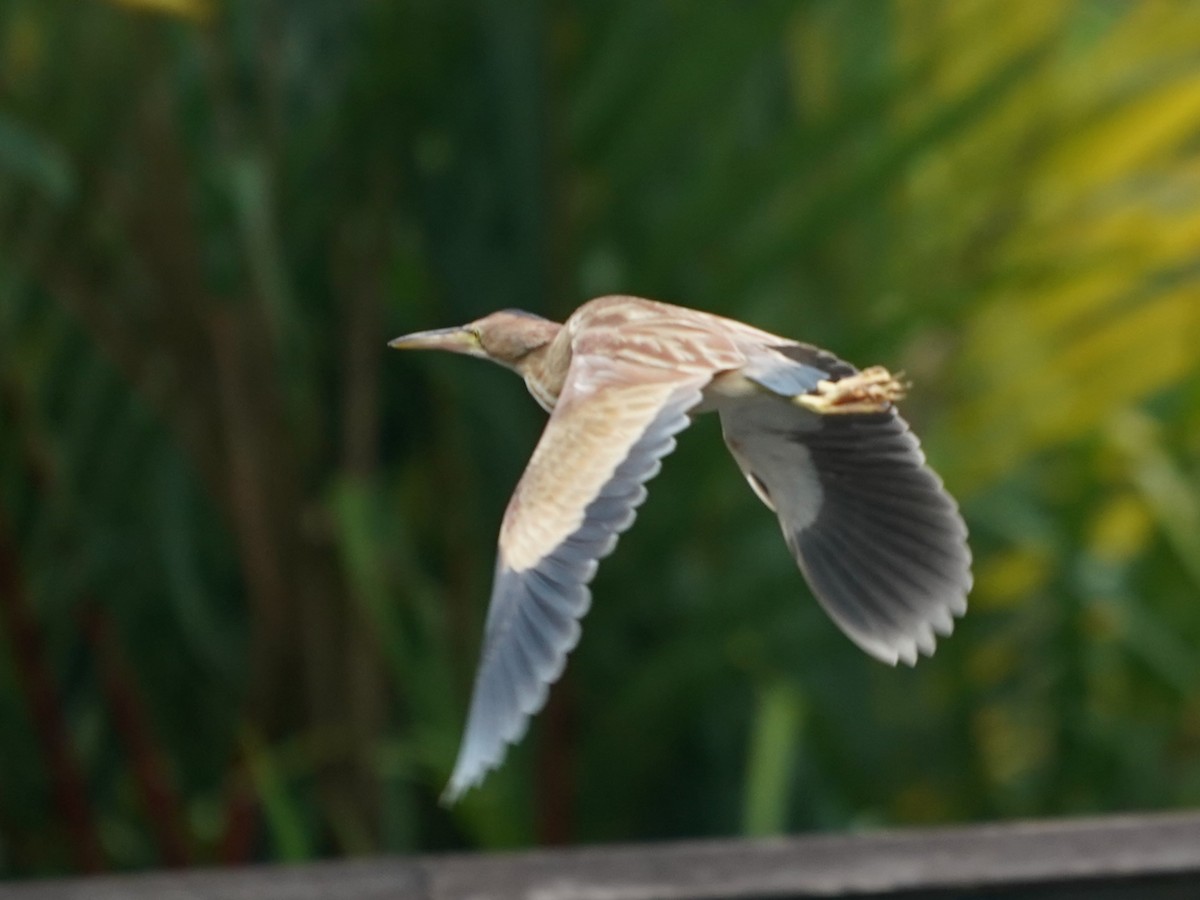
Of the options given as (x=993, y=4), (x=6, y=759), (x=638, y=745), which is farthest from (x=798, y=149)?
(x=6, y=759)

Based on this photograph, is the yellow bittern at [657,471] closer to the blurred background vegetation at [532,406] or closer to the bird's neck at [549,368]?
the bird's neck at [549,368]

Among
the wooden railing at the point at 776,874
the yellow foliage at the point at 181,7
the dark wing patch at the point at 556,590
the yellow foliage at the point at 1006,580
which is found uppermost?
the dark wing patch at the point at 556,590

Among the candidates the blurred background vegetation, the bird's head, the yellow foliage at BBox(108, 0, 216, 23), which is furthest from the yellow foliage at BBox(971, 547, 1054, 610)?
the bird's head

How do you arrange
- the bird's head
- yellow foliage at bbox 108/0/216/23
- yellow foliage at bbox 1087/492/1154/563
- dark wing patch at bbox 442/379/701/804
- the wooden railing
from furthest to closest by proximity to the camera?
yellow foliage at bbox 1087/492/1154/563, yellow foliage at bbox 108/0/216/23, the wooden railing, the bird's head, dark wing patch at bbox 442/379/701/804

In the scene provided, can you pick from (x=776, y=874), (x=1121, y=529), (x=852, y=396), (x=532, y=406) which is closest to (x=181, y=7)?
(x=532, y=406)

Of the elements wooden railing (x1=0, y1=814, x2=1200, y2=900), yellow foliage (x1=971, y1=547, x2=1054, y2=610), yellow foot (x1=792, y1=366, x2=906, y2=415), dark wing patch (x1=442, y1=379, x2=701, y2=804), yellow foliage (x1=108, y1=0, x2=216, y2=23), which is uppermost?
yellow foot (x1=792, y1=366, x2=906, y2=415)

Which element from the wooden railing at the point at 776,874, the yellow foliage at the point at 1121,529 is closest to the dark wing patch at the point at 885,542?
the wooden railing at the point at 776,874

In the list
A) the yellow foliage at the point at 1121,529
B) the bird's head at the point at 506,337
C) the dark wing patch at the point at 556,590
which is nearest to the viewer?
the dark wing patch at the point at 556,590

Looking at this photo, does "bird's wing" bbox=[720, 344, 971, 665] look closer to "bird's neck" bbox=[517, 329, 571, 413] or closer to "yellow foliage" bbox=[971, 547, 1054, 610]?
"bird's neck" bbox=[517, 329, 571, 413]
